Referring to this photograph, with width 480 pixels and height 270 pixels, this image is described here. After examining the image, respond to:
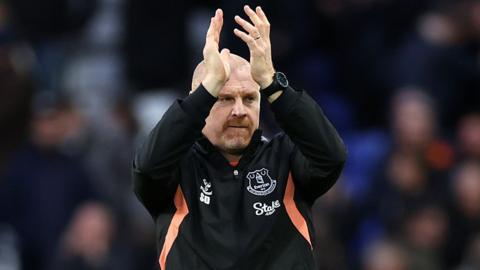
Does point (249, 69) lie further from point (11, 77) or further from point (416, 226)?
point (11, 77)

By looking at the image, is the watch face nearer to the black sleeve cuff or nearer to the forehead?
the forehead

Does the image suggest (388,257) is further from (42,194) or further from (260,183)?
(260,183)

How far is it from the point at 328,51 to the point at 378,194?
2.40 m

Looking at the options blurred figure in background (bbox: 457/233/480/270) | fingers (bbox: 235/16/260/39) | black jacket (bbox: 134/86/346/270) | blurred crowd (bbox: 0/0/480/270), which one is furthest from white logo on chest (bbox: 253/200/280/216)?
blurred figure in background (bbox: 457/233/480/270)

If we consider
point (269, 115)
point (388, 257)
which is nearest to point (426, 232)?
point (388, 257)

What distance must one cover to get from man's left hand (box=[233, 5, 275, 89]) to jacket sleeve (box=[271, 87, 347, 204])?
114mm

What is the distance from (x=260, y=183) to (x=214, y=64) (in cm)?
57

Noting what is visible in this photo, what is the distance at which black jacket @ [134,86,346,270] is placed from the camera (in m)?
5.91

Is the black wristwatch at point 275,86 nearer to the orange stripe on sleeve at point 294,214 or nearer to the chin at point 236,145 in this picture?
the chin at point 236,145

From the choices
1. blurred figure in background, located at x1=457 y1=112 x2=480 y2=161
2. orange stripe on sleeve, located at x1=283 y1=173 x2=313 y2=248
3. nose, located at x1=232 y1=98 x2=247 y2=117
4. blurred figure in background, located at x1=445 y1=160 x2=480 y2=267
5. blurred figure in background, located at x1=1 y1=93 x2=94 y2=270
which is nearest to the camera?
nose, located at x1=232 y1=98 x2=247 y2=117

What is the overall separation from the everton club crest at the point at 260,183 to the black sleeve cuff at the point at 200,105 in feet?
1.22


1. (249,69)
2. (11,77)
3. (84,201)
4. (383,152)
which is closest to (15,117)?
(11,77)

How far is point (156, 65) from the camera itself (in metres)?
13.0

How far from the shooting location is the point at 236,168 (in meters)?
6.08
